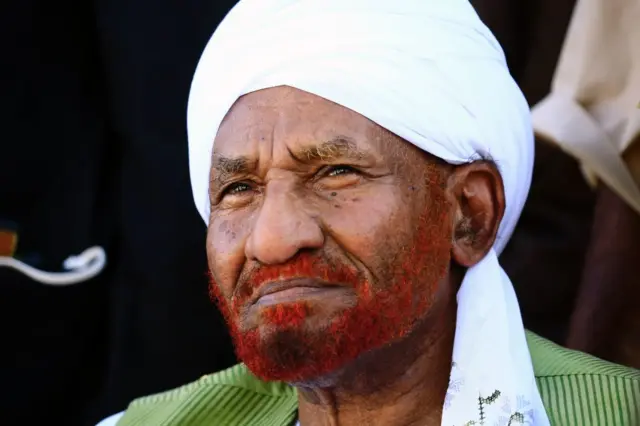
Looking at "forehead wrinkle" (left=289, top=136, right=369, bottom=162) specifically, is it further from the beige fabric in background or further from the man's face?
the beige fabric in background

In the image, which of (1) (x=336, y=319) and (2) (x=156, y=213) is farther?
(2) (x=156, y=213)

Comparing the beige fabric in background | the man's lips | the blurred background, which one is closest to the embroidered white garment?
the man's lips

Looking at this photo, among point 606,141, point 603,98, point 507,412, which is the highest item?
point 603,98

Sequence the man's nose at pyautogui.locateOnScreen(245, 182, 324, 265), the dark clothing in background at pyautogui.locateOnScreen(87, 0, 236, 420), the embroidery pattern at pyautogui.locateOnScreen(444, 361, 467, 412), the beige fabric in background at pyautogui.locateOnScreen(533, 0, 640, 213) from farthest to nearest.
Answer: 1. the dark clothing in background at pyautogui.locateOnScreen(87, 0, 236, 420)
2. the beige fabric in background at pyautogui.locateOnScreen(533, 0, 640, 213)
3. the embroidery pattern at pyautogui.locateOnScreen(444, 361, 467, 412)
4. the man's nose at pyautogui.locateOnScreen(245, 182, 324, 265)

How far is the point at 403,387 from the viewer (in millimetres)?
2031

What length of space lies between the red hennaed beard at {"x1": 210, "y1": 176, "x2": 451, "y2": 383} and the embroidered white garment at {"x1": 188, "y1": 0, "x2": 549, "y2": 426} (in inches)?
→ 5.6

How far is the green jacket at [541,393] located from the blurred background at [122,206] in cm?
84

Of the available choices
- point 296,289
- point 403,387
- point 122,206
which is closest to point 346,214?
point 296,289

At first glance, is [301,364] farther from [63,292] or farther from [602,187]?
[63,292]

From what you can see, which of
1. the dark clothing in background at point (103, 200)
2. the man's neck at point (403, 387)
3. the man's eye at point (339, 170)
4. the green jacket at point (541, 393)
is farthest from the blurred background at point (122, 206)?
the man's eye at point (339, 170)

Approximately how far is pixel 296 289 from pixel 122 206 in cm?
165

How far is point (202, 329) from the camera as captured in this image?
3377 millimetres

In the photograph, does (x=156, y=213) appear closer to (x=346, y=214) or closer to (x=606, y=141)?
(x=606, y=141)

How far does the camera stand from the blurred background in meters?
3.21
